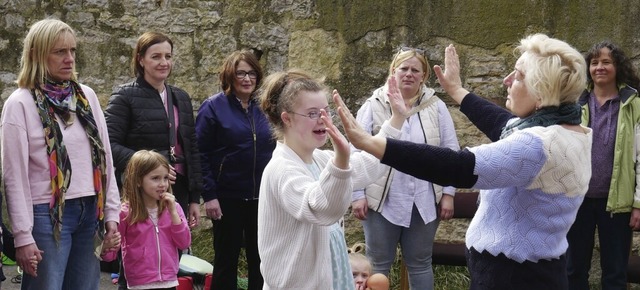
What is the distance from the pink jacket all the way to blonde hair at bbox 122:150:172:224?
4cm

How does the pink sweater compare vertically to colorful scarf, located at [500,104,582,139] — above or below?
below

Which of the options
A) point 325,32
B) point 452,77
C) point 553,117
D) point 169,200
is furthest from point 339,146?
point 325,32

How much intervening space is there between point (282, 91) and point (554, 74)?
0.94 m

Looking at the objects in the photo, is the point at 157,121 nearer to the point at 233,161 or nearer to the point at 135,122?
the point at 135,122

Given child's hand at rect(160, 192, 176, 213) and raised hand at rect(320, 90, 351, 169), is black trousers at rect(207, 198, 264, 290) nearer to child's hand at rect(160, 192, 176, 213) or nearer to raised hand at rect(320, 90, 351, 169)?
child's hand at rect(160, 192, 176, 213)

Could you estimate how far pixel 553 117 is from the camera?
10.3 ft

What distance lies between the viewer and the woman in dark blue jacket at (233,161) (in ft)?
18.4

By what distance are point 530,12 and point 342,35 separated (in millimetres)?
1346

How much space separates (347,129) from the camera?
9.40 ft

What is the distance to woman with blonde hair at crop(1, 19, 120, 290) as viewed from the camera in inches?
156

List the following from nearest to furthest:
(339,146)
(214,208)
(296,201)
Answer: (339,146) → (296,201) → (214,208)

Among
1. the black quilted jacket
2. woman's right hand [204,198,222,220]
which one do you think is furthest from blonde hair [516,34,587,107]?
woman's right hand [204,198,222,220]

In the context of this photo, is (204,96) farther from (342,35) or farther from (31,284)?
(31,284)

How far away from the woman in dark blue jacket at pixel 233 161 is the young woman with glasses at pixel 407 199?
0.71 m
